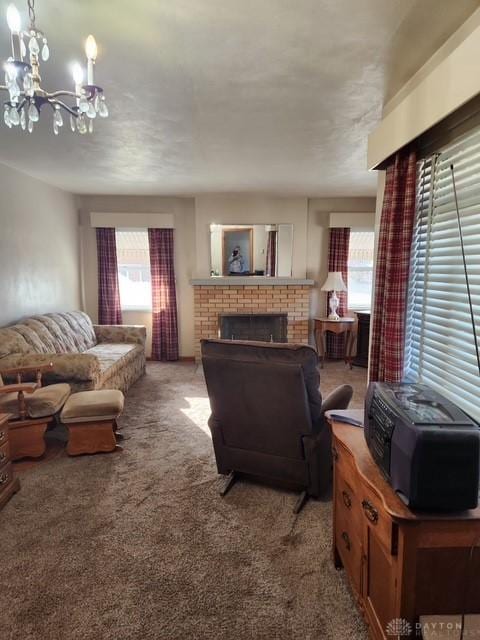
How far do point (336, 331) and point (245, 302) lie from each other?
138 centimetres

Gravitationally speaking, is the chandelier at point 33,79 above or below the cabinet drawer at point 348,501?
above

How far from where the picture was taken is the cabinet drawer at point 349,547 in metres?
1.39

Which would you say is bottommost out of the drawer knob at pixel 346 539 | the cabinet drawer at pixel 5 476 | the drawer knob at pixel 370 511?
the cabinet drawer at pixel 5 476

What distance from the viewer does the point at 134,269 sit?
5.58m

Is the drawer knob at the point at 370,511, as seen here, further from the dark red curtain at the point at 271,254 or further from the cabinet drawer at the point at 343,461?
the dark red curtain at the point at 271,254

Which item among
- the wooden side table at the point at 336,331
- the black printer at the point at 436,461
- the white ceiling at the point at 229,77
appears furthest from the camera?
the wooden side table at the point at 336,331

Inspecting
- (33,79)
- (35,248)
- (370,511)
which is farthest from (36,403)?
(370,511)

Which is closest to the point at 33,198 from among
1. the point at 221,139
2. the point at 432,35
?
the point at 221,139

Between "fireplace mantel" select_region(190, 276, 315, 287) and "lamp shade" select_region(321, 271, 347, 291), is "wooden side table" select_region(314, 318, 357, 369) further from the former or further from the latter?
"fireplace mantel" select_region(190, 276, 315, 287)

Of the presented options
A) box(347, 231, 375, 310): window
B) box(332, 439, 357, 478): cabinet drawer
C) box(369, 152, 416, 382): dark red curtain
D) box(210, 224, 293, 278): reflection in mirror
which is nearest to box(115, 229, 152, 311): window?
box(210, 224, 293, 278): reflection in mirror

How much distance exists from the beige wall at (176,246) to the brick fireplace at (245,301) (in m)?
0.35

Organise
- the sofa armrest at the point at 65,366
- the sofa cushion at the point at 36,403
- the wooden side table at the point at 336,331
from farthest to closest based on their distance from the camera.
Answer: the wooden side table at the point at 336,331 → the sofa armrest at the point at 65,366 → the sofa cushion at the point at 36,403

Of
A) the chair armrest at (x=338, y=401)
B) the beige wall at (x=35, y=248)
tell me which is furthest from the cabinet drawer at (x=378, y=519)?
the beige wall at (x=35, y=248)

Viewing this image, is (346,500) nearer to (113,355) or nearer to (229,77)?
(229,77)
